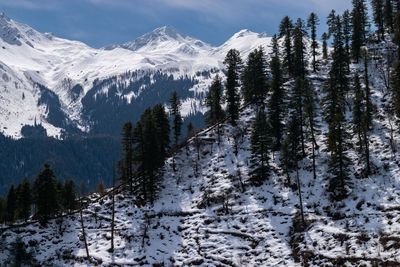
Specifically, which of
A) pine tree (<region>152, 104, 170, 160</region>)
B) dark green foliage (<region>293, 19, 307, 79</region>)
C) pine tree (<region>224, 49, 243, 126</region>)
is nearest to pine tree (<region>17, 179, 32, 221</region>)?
pine tree (<region>152, 104, 170, 160</region>)

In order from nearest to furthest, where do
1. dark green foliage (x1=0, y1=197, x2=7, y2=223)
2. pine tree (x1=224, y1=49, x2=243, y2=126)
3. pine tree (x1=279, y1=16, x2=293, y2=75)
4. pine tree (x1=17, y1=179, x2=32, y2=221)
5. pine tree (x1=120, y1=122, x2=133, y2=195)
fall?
pine tree (x1=17, y1=179, x2=32, y2=221)
pine tree (x1=120, y1=122, x2=133, y2=195)
dark green foliage (x1=0, y1=197, x2=7, y2=223)
pine tree (x1=224, y1=49, x2=243, y2=126)
pine tree (x1=279, y1=16, x2=293, y2=75)

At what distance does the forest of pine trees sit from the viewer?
244 feet

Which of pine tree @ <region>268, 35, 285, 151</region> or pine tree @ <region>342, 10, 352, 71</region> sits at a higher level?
pine tree @ <region>342, 10, 352, 71</region>

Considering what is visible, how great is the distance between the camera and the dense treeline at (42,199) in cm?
7688

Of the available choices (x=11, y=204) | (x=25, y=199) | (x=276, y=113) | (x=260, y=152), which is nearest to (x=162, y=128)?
(x=276, y=113)

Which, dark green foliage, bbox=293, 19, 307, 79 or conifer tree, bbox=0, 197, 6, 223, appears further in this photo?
dark green foliage, bbox=293, 19, 307, 79

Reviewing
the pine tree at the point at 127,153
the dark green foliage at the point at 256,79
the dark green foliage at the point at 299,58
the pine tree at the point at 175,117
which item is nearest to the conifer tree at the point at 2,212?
the pine tree at the point at 127,153

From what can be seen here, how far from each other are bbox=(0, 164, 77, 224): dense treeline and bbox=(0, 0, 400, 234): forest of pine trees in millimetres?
155

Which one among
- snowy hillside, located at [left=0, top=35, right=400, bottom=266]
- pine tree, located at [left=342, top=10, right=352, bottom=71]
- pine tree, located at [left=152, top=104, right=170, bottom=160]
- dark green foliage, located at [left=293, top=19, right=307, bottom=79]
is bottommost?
snowy hillside, located at [left=0, top=35, right=400, bottom=266]

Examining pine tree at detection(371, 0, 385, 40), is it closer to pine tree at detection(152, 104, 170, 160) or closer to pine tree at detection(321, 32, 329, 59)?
pine tree at detection(321, 32, 329, 59)

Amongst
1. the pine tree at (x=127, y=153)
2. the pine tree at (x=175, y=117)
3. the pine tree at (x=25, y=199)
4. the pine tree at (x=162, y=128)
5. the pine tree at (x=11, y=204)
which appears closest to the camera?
the pine tree at (x=25, y=199)

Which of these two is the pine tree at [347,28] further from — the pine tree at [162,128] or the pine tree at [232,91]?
the pine tree at [162,128]

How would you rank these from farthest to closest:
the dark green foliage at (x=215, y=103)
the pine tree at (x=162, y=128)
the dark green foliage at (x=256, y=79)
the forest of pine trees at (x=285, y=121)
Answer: the dark green foliage at (x=215, y=103) < the dark green foliage at (x=256, y=79) < the pine tree at (x=162, y=128) < the forest of pine trees at (x=285, y=121)

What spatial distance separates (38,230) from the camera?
72562 millimetres
